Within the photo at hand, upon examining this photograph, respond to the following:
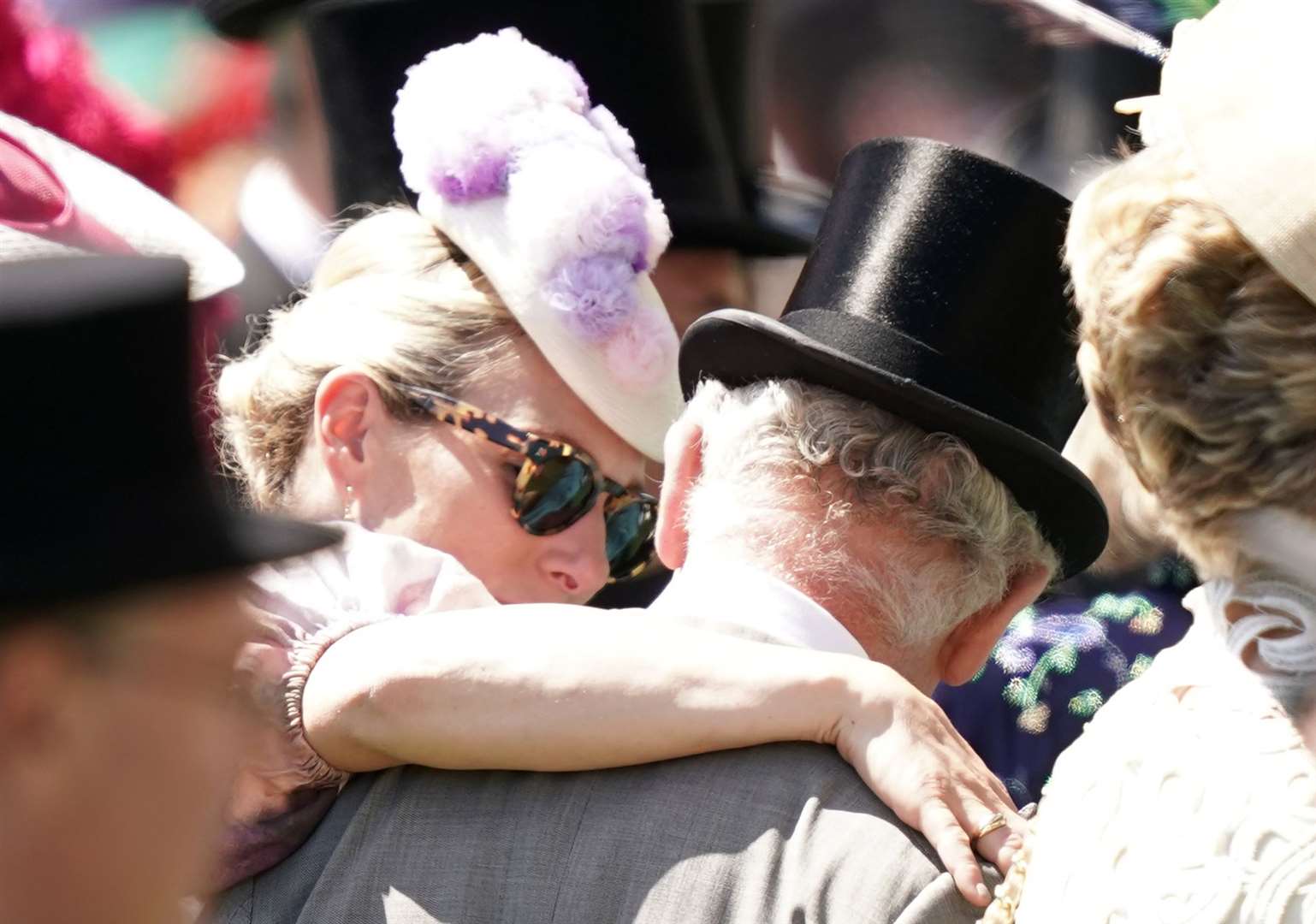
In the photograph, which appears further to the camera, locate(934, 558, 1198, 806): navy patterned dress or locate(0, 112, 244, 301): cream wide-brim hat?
locate(934, 558, 1198, 806): navy patterned dress

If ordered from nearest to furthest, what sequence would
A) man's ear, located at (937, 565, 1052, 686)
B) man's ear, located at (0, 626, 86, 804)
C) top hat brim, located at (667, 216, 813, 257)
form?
man's ear, located at (0, 626, 86, 804), man's ear, located at (937, 565, 1052, 686), top hat brim, located at (667, 216, 813, 257)

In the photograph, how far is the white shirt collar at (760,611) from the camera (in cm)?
219

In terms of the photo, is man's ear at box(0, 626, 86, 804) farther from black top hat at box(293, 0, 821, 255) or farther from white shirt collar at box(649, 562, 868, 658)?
black top hat at box(293, 0, 821, 255)

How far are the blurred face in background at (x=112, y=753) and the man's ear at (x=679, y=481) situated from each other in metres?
1.04

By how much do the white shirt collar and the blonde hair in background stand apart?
0.02 m

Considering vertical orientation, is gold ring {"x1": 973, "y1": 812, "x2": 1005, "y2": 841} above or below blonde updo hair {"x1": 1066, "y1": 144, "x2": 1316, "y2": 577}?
below

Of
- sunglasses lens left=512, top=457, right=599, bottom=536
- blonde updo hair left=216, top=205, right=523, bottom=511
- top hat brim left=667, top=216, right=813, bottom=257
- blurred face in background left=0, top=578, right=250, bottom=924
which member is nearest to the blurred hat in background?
top hat brim left=667, top=216, right=813, bottom=257

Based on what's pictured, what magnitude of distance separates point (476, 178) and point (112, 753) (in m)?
1.94

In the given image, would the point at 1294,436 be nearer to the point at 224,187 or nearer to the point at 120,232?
the point at 120,232

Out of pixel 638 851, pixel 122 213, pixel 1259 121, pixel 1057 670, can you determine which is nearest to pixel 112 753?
pixel 638 851

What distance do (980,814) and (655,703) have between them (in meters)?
0.40

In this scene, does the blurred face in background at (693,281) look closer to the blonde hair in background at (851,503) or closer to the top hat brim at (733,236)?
the top hat brim at (733,236)

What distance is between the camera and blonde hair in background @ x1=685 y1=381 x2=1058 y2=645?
219 centimetres

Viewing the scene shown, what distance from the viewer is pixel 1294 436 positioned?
165cm
